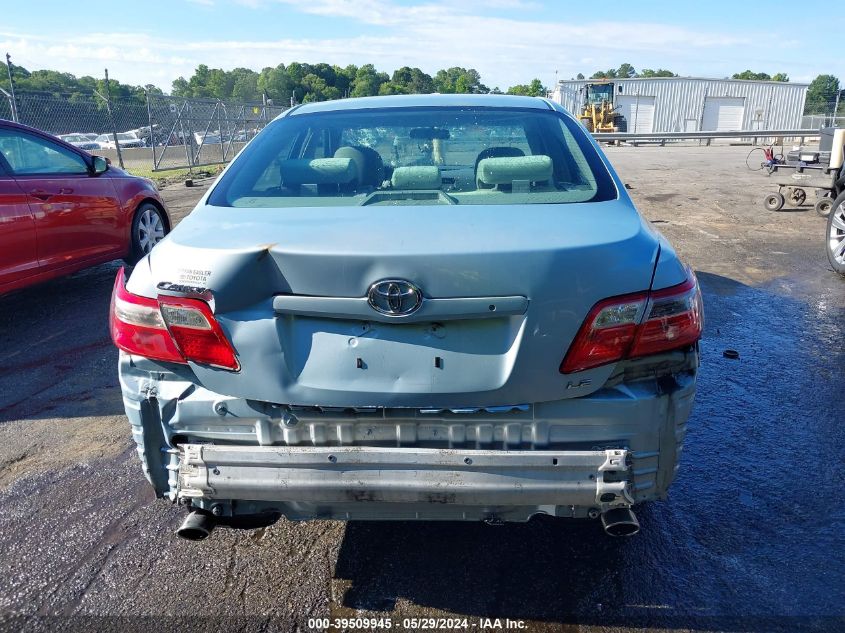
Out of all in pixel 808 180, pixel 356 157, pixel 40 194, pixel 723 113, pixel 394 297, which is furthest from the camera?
pixel 723 113

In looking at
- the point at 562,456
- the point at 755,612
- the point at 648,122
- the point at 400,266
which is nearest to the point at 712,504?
the point at 755,612

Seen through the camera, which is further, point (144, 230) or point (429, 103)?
point (144, 230)

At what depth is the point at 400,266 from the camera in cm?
204

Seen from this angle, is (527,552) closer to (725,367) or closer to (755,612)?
(755,612)

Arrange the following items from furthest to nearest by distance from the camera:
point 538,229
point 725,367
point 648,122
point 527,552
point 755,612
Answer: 1. point 648,122
2. point 725,367
3. point 527,552
4. point 755,612
5. point 538,229

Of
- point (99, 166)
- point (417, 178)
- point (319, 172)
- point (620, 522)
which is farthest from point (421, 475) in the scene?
point (99, 166)

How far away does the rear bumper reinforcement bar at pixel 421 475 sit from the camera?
208cm

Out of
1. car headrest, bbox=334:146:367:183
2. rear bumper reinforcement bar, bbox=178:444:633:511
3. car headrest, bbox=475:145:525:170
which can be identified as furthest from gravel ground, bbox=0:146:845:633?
car headrest, bbox=475:145:525:170

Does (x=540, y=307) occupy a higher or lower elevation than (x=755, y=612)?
higher

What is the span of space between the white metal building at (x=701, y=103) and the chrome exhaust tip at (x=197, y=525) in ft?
169

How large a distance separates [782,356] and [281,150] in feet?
12.8

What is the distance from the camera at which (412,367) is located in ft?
6.84

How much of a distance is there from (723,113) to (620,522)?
59.0 m

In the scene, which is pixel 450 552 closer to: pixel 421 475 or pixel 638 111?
pixel 421 475
